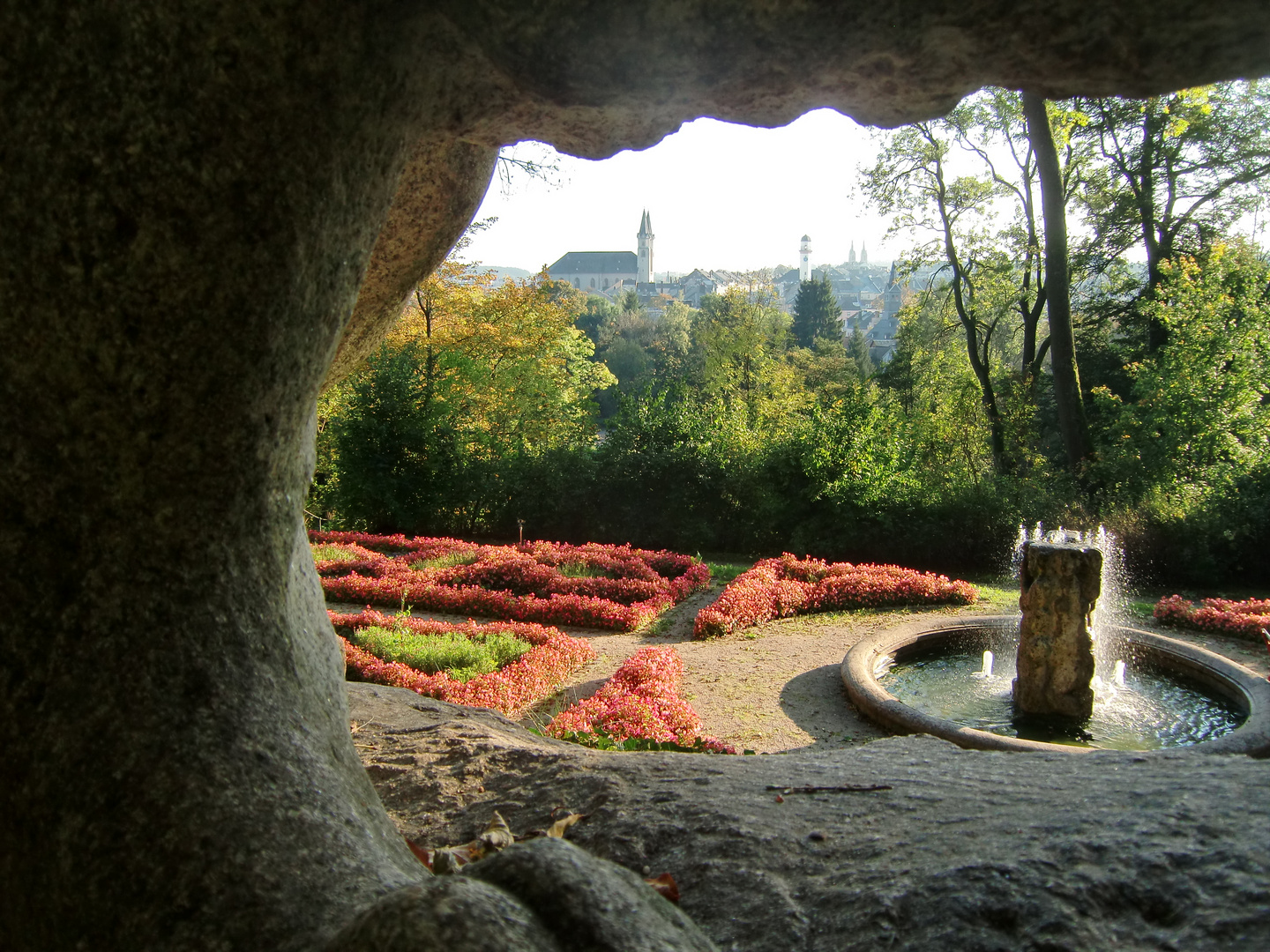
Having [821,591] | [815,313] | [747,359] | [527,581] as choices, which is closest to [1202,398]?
[821,591]

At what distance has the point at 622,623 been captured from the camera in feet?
37.2

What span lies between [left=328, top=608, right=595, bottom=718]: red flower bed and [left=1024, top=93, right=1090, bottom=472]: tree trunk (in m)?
13.2

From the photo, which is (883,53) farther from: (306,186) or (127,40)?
(127,40)

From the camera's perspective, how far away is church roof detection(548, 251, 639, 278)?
422 feet

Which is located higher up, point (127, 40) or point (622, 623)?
point (127, 40)

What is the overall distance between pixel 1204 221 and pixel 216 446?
28.3 metres

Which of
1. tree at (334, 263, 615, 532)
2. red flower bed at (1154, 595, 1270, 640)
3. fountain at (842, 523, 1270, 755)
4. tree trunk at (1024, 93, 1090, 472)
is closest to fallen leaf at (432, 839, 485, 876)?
fountain at (842, 523, 1270, 755)

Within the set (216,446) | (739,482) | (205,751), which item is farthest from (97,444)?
(739,482)

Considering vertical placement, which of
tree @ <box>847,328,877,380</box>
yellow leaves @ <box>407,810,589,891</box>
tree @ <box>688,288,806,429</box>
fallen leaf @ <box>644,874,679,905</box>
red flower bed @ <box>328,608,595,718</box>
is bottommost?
red flower bed @ <box>328,608,595,718</box>

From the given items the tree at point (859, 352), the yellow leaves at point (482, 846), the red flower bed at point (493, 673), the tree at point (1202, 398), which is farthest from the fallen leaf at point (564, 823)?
the tree at point (859, 352)

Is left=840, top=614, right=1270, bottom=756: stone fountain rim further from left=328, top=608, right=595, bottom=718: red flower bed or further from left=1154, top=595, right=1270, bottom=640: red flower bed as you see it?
left=328, top=608, right=595, bottom=718: red flower bed

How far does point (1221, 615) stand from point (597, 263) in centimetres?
12333

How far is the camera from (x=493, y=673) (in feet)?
28.4

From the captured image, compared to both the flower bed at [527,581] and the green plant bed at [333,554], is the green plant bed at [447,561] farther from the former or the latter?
the green plant bed at [333,554]
